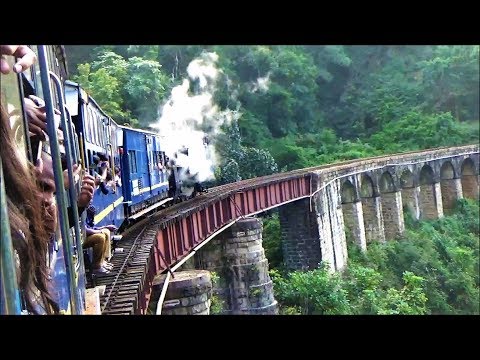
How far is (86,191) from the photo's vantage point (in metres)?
5.12

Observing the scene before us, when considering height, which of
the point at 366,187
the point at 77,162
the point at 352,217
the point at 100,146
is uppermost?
the point at 100,146

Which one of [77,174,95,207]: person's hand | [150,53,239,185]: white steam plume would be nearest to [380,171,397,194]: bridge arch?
[150,53,239,185]: white steam plume

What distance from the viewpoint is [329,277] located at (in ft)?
38.2

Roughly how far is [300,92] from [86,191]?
11.1 feet

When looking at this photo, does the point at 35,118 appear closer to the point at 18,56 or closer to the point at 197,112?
the point at 18,56

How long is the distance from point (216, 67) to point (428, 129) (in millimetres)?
4208

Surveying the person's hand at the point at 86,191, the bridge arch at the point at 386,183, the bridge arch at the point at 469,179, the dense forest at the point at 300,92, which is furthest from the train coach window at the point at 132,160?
the bridge arch at the point at 386,183

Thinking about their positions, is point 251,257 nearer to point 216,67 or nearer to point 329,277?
point 329,277

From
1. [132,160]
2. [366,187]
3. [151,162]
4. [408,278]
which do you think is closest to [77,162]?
[132,160]

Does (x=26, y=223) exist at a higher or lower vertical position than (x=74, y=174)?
lower

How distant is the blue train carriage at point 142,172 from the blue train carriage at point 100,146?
28 cm

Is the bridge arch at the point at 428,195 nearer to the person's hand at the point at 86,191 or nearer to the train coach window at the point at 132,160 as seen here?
the train coach window at the point at 132,160

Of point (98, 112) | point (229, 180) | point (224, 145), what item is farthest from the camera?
point (229, 180)
